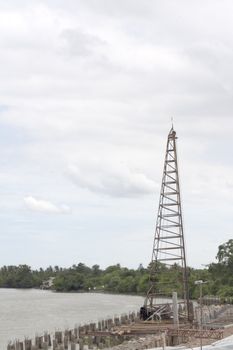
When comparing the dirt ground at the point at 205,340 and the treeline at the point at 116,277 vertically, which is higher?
the treeline at the point at 116,277

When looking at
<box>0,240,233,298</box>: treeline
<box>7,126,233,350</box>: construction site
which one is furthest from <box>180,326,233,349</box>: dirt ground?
<box>0,240,233,298</box>: treeline

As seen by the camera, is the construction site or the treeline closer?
the construction site

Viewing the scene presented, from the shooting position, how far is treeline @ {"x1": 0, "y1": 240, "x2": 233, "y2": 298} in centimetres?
9019

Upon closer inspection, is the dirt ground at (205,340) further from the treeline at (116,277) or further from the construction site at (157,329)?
the treeline at (116,277)

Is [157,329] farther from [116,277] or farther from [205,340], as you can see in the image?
[116,277]

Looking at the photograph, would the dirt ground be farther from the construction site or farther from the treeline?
the treeline

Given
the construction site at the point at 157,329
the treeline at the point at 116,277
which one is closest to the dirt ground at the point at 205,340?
the construction site at the point at 157,329

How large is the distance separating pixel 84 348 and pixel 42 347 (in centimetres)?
244

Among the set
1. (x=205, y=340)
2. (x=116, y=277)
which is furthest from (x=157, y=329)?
(x=116, y=277)

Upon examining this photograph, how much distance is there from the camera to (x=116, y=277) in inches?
5374

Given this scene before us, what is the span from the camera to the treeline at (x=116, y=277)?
90188mm

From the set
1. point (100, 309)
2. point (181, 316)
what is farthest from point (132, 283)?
point (181, 316)

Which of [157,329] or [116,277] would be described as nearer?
[157,329]

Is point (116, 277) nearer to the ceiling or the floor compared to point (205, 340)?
nearer to the ceiling
